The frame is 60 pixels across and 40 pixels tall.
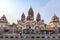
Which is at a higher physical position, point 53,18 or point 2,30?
point 53,18

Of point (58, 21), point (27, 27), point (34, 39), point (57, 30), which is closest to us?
point (34, 39)

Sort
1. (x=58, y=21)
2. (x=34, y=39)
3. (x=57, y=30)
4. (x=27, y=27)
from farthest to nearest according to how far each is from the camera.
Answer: (x=58, y=21), (x=27, y=27), (x=57, y=30), (x=34, y=39)

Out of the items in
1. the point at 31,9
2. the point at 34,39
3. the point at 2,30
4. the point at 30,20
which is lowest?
the point at 34,39

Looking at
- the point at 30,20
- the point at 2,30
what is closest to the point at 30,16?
the point at 30,20

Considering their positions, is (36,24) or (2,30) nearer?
(2,30)

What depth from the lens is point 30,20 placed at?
4425 centimetres

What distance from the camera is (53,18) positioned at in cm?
4509

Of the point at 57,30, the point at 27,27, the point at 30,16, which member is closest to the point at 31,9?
the point at 30,16

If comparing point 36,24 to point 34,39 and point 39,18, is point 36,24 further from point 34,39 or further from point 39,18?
point 34,39

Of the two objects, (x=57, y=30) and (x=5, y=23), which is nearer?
(x=57, y=30)

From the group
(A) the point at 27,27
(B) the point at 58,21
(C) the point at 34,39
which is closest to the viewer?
(C) the point at 34,39

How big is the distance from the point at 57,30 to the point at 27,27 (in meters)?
8.47

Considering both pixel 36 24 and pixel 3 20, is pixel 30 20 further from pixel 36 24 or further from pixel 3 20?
pixel 3 20

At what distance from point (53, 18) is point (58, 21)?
1568 mm
